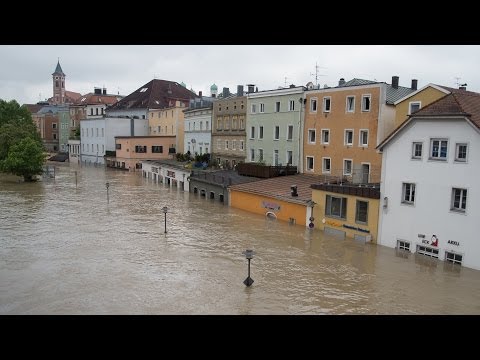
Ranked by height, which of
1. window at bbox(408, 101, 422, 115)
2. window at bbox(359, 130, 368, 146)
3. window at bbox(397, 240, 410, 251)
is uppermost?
window at bbox(408, 101, 422, 115)

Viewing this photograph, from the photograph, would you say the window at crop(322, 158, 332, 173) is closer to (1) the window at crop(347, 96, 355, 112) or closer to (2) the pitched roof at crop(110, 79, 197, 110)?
(1) the window at crop(347, 96, 355, 112)

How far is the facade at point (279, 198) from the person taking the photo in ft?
91.2

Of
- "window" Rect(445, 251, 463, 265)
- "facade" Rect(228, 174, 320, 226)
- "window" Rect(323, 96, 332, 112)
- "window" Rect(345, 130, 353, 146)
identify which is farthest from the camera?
"window" Rect(323, 96, 332, 112)

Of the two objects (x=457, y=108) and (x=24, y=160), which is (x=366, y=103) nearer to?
(x=457, y=108)

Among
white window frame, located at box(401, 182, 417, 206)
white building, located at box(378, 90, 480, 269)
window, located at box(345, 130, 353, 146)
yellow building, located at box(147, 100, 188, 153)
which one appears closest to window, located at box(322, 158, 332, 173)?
window, located at box(345, 130, 353, 146)

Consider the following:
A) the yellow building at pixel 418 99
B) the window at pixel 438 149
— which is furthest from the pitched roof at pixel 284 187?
the window at pixel 438 149

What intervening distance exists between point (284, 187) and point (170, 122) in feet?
119

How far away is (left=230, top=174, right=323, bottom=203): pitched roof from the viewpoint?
28977mm

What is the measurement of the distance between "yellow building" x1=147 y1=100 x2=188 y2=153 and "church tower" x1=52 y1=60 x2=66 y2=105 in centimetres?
7460

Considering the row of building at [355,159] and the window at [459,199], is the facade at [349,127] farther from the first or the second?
the window at [459,199]

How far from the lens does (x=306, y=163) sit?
3594 cm
